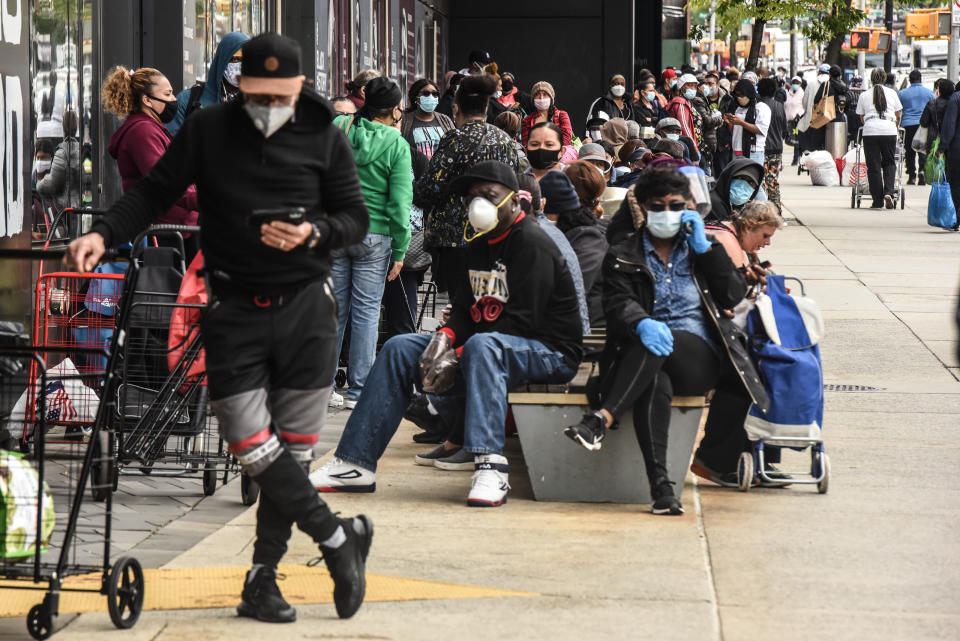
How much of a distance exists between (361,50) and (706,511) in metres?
12.6

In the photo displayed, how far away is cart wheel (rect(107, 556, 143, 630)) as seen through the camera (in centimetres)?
445

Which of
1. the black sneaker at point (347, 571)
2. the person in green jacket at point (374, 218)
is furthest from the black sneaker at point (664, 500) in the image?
the person in green jacket at point (374, 218)

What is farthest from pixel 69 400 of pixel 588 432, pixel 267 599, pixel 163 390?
pixel 267 599

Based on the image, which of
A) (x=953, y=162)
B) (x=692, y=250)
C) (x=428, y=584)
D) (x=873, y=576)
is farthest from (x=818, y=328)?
(x=953, y=162)

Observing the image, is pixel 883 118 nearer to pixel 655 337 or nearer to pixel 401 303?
pixel 401 303

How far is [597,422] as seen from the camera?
6242mm

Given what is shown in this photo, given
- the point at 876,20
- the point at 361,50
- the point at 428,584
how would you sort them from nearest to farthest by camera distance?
the point at 428,584
the point at 361,50
the point at 876,20

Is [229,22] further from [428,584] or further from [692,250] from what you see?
[428,584]

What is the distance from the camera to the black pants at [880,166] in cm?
2197

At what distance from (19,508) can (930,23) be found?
1294 inches

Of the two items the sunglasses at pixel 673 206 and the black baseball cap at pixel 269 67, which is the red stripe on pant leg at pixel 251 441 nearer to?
the black baseball cap at pixel 269 67

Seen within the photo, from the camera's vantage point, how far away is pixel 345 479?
21.8 ft

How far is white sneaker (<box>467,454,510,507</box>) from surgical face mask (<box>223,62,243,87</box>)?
316 cm

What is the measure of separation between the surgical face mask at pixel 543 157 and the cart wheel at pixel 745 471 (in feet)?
9.07
